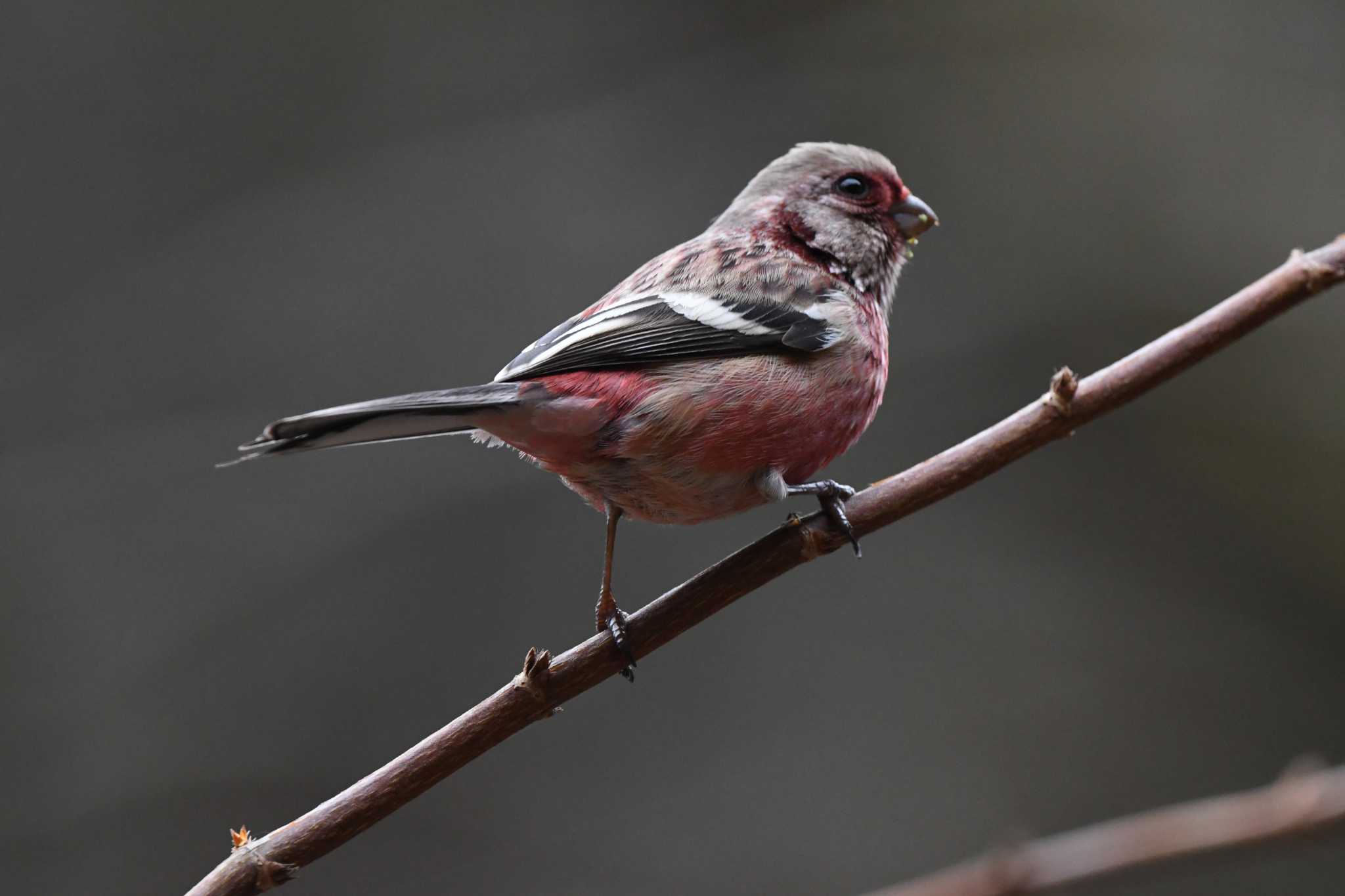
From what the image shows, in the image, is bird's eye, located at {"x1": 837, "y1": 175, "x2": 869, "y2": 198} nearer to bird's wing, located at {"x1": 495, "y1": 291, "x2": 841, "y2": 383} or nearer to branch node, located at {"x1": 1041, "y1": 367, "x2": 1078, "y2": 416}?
bird's wing, located at {"x1": 495, "y1": 291, "x2": 841, "y2": 383}

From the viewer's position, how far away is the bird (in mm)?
3488

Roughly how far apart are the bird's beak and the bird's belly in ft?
3.37

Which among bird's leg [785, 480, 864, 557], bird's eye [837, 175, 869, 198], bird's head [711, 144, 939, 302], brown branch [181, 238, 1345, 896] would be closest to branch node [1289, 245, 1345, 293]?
brown branch [181, 238, 1345, 896]

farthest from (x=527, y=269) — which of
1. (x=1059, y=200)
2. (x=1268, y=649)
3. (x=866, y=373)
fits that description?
(x=1268, y=649)

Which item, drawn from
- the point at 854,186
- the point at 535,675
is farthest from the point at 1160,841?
the point at 854,186

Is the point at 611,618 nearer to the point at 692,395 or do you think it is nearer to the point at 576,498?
the point at 692,395

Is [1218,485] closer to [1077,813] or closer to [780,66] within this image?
[1077,813]

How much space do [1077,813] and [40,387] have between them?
24.5ft

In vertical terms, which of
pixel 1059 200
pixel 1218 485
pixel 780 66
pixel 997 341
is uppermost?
pixel 780 66

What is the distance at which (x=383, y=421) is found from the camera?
9.70 feet

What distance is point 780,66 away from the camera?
28.7 feet

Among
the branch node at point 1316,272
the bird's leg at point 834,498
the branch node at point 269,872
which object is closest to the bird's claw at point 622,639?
the bird's leg at point 834,498

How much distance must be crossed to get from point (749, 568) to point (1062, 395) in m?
0.96

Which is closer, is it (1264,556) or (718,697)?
(718,697)
